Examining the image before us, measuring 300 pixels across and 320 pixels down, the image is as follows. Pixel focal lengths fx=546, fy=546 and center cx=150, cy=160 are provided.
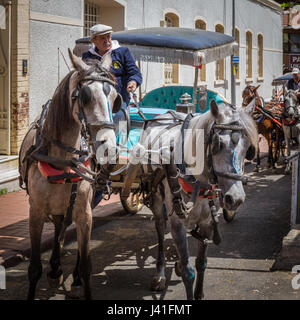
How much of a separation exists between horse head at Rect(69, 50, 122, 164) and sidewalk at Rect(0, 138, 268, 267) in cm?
291

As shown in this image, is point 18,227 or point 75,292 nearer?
point 75,292

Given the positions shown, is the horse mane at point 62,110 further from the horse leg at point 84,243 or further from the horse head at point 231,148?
the horse head at point 231,148

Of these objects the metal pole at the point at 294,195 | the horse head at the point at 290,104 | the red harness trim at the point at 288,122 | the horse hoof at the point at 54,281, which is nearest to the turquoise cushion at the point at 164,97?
the metal pole at the point at 294,195

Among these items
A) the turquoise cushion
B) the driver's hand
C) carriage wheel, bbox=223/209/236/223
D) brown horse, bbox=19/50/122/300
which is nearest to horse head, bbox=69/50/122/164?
brown horse, bbox=19/50/122/300

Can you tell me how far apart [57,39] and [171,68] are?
7534mm

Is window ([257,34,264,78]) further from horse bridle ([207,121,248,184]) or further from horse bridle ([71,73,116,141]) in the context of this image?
horse bridle ([71,73,116,141])

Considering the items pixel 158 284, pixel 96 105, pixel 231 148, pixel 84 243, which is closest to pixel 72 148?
pixel 96 105

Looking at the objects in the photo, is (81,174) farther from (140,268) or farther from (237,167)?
(140,268)

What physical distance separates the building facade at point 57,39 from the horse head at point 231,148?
2.49 metres

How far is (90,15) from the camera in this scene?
592 inches

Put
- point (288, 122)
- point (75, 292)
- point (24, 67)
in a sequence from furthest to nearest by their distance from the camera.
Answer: point (288, 122)
point (24, 67)
point (75, 292)

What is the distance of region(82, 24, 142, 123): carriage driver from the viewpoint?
5777 mm

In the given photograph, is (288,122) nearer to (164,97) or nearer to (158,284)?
(164,97)

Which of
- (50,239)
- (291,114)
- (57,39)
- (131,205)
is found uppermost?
(57,39)
